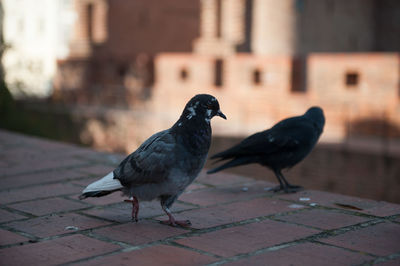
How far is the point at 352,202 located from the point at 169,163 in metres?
1.40

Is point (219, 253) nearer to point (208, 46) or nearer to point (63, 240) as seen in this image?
point (63, 240)

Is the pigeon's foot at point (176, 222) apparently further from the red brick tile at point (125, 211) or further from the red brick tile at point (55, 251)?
the red brick tile at point (55, 251)

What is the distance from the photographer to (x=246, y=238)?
3217 mm

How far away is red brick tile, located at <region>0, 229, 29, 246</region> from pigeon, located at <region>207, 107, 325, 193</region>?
1701mm

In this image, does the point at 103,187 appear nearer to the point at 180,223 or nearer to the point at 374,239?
the point at 180,223

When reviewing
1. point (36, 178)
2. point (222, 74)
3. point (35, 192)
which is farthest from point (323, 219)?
point (222, 74)

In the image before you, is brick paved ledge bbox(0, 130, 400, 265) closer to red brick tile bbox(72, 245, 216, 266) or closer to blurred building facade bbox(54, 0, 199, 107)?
red brick tile bbox(72, 245, 216, 266)

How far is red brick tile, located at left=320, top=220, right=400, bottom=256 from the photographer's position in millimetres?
3023

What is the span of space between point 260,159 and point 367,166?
7271 millimetres

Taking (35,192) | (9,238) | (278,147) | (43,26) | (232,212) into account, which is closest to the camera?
(9,238)

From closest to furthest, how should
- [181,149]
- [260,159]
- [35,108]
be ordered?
[181,149]
[260,159]
[35,108]

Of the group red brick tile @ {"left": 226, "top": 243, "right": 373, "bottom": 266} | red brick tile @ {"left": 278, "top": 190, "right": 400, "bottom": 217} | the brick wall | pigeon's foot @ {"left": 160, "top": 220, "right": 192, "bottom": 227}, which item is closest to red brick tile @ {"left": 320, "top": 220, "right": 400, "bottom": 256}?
red brick tile @ {"left": 226, "top": 243, "right": 373, "bottom": 266}

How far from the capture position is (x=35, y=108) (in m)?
19.1

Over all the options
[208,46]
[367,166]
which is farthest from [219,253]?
[208,46]
